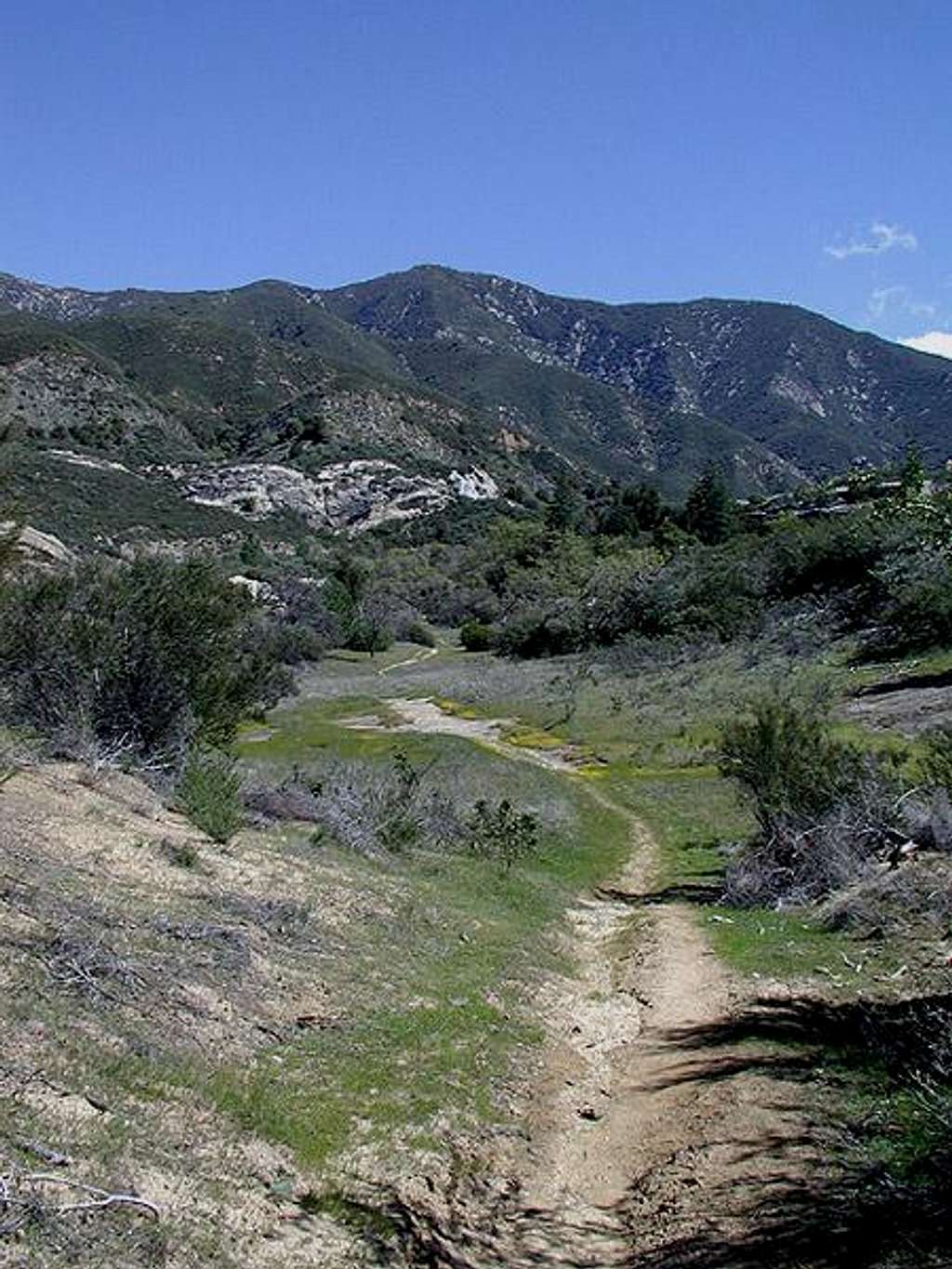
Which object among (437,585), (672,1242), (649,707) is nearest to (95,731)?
(672,1242)

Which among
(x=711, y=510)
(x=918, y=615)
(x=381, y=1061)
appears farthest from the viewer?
(x=711, y=510)

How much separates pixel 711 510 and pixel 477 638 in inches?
995

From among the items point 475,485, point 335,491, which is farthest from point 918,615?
point 475,485

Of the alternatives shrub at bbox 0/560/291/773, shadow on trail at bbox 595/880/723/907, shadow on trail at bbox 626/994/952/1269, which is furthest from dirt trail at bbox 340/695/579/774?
shadow on trail at bbox 626/994/952/1269

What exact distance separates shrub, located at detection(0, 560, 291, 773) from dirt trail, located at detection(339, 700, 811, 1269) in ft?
32.3

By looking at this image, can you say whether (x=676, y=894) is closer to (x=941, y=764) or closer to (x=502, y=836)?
(x=502, y=836)

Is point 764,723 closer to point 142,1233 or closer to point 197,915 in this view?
point 197,915

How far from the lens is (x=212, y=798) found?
15672mm

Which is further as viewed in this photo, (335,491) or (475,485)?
(475,485)

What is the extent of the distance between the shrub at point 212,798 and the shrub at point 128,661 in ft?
6.29

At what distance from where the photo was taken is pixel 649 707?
44031 mm

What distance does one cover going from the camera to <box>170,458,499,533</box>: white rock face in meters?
109

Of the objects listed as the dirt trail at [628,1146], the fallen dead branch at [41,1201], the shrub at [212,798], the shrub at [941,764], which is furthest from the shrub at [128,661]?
the fallen dead branch at [41,1201]

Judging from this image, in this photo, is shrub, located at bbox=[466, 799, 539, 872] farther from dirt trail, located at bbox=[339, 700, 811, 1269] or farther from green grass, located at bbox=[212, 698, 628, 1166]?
dirt trail, located at bbox=[339, 700, 811, 1269]
